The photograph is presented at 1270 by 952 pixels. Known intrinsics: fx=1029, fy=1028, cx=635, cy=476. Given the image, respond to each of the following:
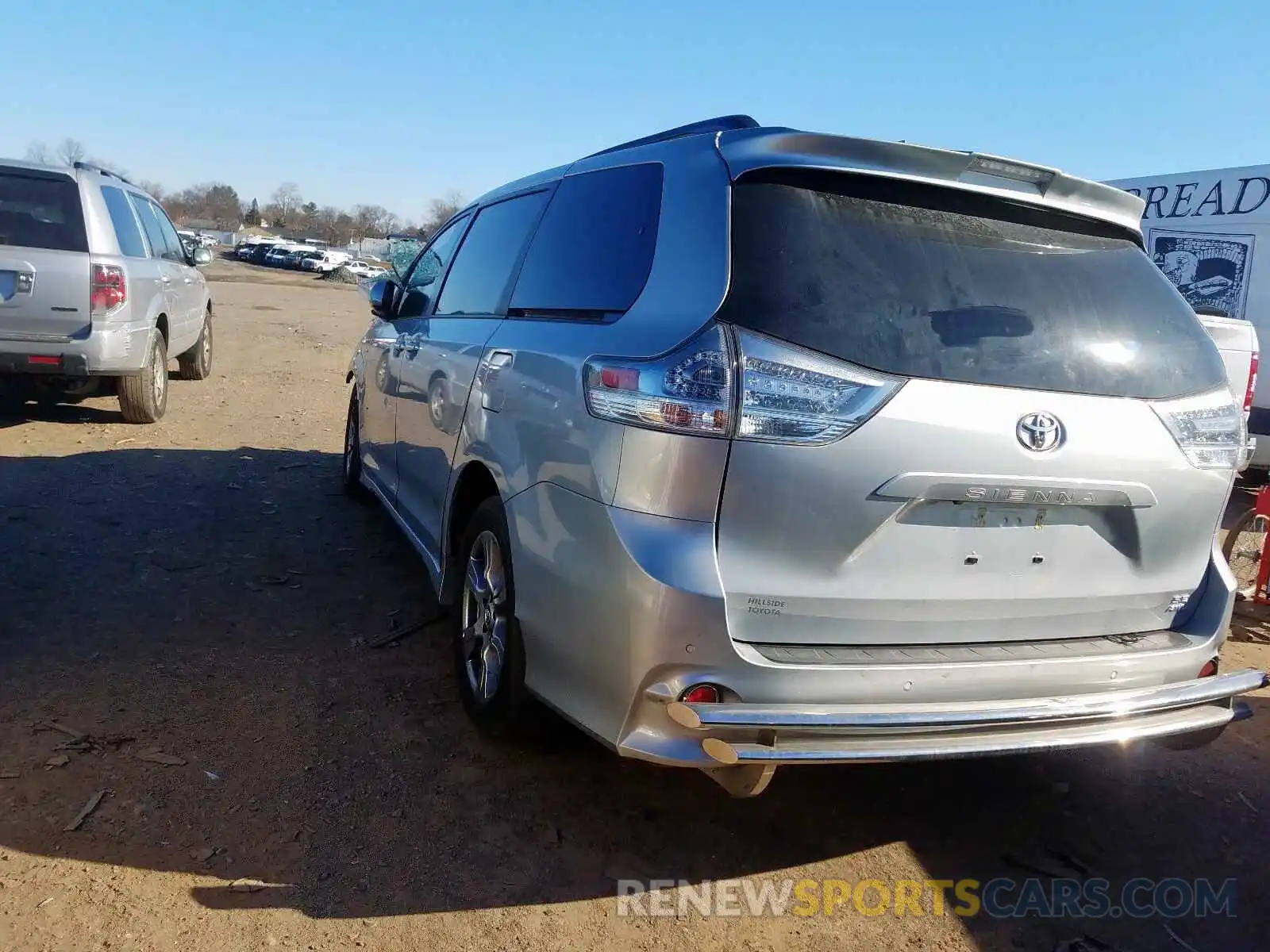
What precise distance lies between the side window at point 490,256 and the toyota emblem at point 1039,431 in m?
2.02

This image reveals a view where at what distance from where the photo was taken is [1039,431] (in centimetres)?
261

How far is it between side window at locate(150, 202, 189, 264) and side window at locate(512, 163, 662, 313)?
7.05 meters

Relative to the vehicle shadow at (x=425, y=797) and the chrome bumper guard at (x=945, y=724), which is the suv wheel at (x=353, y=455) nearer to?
the vehicle shadow at (x=425, y=797)

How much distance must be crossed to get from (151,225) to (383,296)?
491cm

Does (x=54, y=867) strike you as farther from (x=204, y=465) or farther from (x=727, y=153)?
(x=204, y=465)

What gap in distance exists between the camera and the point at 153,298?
27.7 ft

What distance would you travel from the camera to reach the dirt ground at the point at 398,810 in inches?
104

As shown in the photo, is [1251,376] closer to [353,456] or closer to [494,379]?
[353,456]

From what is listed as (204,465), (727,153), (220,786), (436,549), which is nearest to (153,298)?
(204,465)

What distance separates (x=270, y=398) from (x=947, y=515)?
9.31 metres

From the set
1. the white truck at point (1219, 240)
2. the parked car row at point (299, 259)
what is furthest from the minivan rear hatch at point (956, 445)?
the parked car row at point (299, 259)

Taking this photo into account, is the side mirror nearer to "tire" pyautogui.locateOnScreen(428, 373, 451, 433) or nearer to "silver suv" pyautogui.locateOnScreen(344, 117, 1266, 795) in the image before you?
"tire" pyautogui.locateOnScreen(428, 373, 451, 433)

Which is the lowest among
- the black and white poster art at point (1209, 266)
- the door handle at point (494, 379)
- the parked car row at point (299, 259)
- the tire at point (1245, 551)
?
the parked car row at point (299, 259)

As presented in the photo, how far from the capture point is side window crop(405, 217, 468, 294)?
4980 mm
